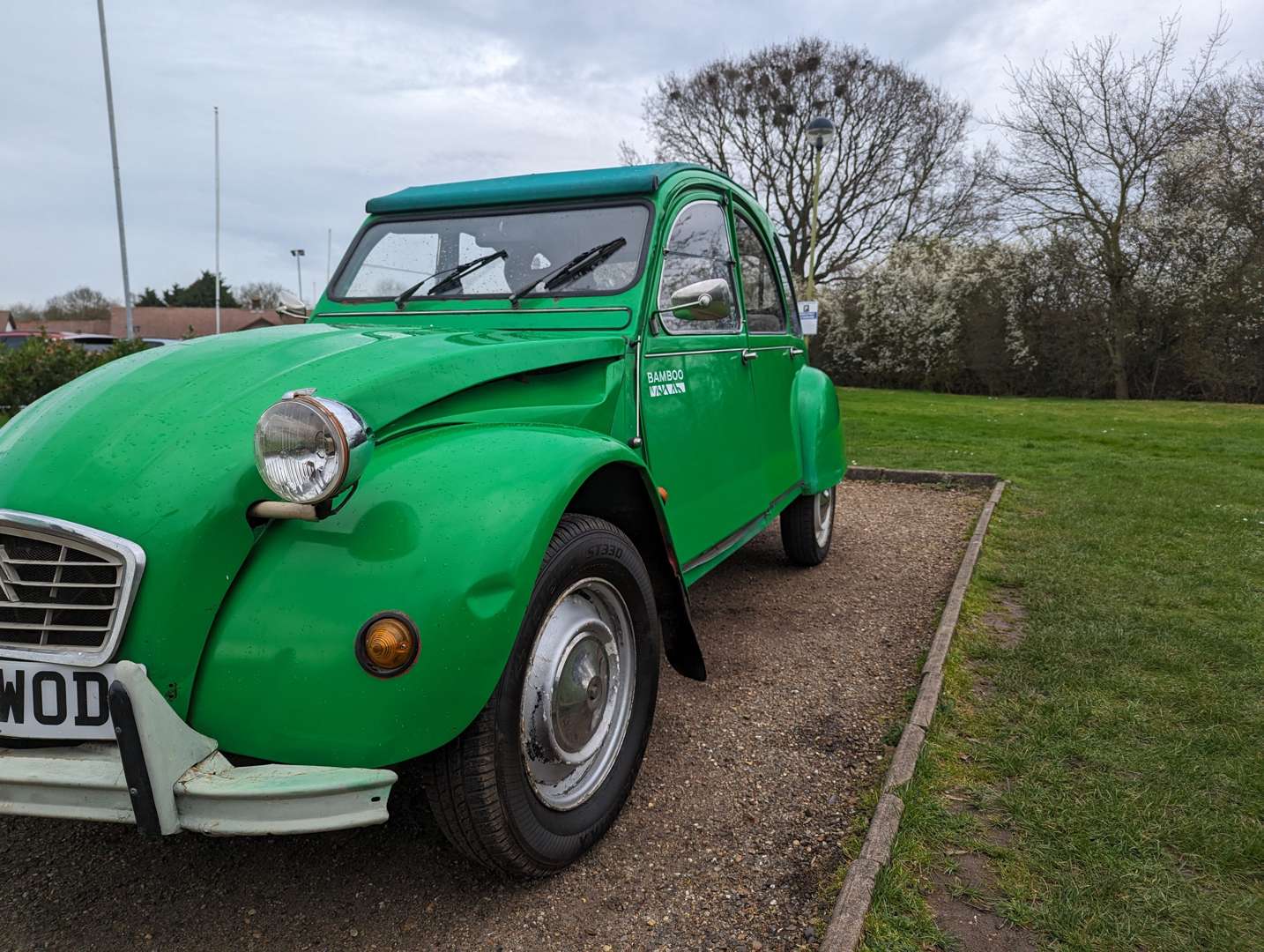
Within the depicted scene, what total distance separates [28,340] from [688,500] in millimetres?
11385

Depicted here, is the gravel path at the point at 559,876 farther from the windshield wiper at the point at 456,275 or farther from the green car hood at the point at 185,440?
the windshield wiper at the point at 456,275

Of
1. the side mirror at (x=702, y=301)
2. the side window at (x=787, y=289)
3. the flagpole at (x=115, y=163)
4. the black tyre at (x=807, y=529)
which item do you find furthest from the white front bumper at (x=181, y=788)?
the flagpole at (x=115, y=163)

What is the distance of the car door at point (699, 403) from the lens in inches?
125

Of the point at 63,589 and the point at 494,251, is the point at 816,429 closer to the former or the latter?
the point at 494,251

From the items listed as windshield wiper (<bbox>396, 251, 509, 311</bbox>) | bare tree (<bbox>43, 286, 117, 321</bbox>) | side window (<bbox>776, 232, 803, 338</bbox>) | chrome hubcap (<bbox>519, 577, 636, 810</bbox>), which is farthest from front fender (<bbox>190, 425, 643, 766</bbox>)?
bare tree (<bbox>43, 286, 117, 321</bbox>)

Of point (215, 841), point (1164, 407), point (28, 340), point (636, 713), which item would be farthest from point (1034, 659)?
point (1164, 407)

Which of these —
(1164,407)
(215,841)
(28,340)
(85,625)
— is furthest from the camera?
(1164,407)

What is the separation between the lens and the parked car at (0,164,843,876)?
1.76m

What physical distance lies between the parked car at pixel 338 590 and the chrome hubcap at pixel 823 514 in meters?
2.66

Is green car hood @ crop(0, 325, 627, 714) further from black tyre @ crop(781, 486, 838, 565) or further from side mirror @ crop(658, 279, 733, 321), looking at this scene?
black tyre @ crop(781, 486, 838, 565)

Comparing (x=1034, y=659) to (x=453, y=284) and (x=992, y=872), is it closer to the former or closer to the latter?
(x=992, y=872)

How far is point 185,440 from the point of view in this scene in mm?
2010

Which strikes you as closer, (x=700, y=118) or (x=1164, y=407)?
(x=1164, y=407)

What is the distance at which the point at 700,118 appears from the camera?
85.6 ft
